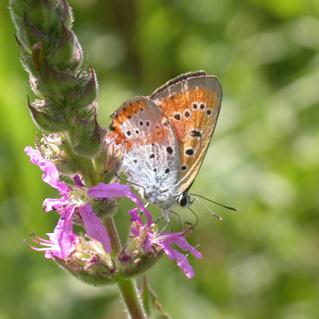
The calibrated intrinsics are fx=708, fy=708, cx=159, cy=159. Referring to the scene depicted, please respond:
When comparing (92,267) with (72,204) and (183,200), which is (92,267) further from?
(183,200)

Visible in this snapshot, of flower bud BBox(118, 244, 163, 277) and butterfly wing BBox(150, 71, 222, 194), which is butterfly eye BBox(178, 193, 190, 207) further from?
flower bud BBox(118, 244, 163, 277)

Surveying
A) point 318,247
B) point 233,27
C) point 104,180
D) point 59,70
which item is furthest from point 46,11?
point 233,27

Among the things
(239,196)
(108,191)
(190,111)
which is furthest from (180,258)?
(239,196)

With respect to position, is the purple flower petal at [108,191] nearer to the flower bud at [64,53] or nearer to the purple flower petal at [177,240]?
the purple flower petal at [177,240]

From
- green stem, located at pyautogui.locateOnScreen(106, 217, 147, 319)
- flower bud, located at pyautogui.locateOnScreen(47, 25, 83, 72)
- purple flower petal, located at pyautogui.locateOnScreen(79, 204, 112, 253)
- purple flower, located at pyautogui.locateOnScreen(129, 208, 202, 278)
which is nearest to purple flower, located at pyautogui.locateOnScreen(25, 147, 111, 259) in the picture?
purple flower petal, located at pyautogui.locateOnScreen(79, 204, 112, 253)

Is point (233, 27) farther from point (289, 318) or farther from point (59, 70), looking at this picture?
point (59, 70)

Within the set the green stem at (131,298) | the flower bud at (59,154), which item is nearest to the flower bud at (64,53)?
the flower bud at (59,154)
